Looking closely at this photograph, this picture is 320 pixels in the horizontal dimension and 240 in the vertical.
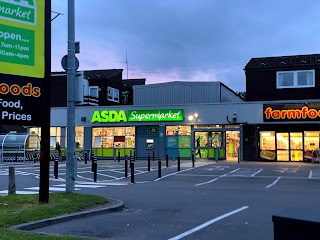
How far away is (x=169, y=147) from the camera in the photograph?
35.2 m

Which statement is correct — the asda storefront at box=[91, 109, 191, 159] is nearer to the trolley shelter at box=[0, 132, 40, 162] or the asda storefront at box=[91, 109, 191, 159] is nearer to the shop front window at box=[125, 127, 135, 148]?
the shop front window at box=[125, 127, 135, 148]

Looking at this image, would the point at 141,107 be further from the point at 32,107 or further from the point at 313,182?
the point at 32,107

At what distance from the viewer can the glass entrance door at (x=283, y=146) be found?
106 feet

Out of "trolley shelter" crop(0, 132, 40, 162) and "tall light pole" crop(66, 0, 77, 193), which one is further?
"trolley shelter" crop(0, 132, 40, 162)

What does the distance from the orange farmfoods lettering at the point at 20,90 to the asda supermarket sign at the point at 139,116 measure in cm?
2390

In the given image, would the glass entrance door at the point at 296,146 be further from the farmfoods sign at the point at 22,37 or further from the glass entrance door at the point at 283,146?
the farmfoods sign at the point at 22,37

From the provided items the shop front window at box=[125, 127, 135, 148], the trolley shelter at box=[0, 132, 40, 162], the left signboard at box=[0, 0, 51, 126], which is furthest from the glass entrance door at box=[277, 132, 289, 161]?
the left signboard at box=[0, 0, 51, 126]

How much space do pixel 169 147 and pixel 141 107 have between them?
386cm

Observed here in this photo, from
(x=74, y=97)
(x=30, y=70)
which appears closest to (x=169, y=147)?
(x=74, y=97)

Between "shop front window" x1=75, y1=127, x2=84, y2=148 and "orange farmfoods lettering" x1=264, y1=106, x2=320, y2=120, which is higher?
"orange farmfoods lettering" x1=264, y1=106, x2=320, y2=120

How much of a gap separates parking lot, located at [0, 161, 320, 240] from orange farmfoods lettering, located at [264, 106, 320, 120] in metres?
7.75

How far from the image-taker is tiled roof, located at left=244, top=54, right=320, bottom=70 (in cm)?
3219

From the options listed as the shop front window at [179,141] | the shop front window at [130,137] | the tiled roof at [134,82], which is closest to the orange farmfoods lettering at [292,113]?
the shop front window at [179,141]

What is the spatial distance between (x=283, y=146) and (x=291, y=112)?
8.51ft
